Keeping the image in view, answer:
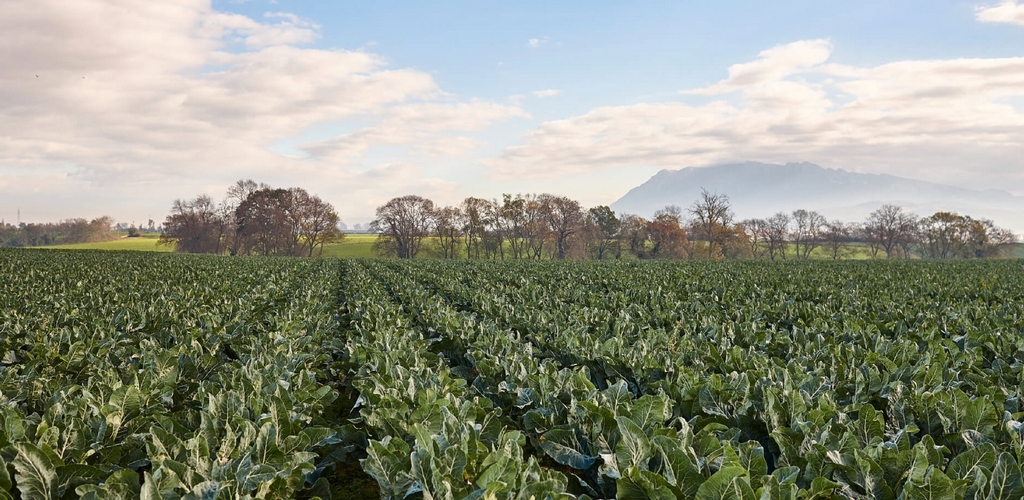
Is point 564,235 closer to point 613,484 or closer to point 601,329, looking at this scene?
point 601,329

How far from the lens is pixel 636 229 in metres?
88.2

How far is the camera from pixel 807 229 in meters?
104

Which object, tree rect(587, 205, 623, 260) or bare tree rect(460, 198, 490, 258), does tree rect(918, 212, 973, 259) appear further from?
bare tree rect(460, 198, 490, 258)

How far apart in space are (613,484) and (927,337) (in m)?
6.61

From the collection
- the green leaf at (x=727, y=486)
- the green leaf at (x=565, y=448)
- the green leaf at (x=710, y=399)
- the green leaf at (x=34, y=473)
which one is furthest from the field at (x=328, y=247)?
the green leaf at (x=727, y=486)

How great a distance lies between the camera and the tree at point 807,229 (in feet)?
325

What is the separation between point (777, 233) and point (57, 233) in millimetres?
138567

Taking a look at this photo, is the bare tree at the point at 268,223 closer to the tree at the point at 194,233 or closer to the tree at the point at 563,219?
the tree at the point at 194,233

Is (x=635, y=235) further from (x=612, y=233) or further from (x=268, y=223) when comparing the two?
(x=268, y=223)

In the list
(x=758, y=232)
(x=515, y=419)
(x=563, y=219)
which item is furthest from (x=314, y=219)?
(x=515, y=419)

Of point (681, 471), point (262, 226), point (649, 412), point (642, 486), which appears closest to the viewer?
point (642, 486)

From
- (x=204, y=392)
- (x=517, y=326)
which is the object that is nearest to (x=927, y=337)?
(x=517, y=326)

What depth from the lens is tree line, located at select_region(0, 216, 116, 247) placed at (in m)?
115

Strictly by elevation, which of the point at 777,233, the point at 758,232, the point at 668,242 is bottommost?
Answer: the point at 668,242
